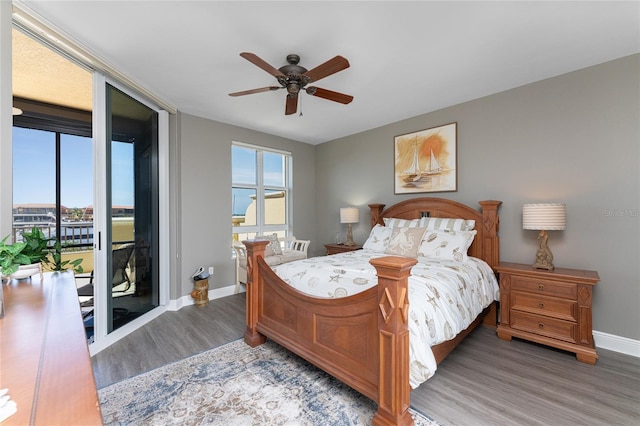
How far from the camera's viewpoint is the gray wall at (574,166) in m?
2.41

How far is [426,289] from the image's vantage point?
6.19 feet

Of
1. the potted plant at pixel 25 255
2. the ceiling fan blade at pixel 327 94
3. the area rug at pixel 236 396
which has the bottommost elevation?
the area rug at pixel 236 396

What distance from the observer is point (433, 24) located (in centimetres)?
201

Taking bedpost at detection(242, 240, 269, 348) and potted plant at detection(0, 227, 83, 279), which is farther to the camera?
bedpost at detection(242, 240, 269, 348)

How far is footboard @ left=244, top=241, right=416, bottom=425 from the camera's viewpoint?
4.90 feet

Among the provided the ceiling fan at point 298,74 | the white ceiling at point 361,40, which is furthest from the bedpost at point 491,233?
the ceiling fan at point 298,74

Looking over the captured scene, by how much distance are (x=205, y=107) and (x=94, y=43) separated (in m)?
1.38

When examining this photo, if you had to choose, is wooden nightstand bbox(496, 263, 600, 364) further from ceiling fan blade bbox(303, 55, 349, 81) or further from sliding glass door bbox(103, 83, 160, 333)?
sliding glass door bbox(103, 83, 160, 333)

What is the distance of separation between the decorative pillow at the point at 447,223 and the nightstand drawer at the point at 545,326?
1.00m

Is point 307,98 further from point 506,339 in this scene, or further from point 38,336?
point 506,339

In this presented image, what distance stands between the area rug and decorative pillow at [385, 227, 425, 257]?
5.28 ft

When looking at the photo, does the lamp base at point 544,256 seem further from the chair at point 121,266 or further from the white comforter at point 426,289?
the chair at point 121,266

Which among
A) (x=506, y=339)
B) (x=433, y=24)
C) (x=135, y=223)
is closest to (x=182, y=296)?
(x=135, y=223)

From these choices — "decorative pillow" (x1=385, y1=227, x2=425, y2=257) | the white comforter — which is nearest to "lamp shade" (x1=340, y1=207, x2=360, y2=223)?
"decorative pillow" (x1=385, y1=227, x2=425, y2=257)
